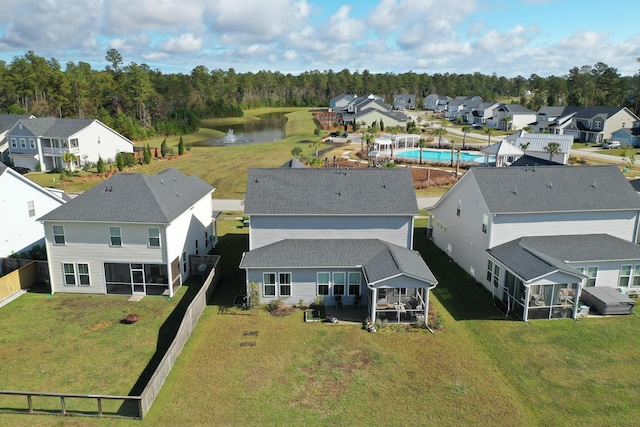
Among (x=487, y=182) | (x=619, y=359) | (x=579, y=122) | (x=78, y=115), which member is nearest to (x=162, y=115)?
(x=78, y=115)

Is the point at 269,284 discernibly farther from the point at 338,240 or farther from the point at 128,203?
the point at 128,203

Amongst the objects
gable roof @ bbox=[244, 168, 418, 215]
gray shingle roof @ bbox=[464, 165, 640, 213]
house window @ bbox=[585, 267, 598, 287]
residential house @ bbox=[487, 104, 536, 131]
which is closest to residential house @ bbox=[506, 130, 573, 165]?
gray shingle roof @ bbox=[464, 165, 640, 213]

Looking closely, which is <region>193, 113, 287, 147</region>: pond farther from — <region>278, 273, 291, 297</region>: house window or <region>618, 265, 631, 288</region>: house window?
<region>618, 265, 631, 288</region>: house window

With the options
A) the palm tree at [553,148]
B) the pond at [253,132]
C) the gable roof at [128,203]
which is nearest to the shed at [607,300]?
the gable roof at [128,203]

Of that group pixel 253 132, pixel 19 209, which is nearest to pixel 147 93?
pixel 253 132

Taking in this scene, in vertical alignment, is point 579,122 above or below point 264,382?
above

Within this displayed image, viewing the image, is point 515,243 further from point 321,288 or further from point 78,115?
point 78,115
